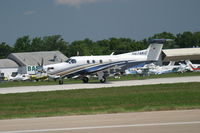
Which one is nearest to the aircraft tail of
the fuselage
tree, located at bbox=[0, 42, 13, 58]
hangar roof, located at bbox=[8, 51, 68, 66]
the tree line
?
the fuselage

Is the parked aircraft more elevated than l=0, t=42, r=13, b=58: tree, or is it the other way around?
l=0, t=42, r=13, b=58: tree

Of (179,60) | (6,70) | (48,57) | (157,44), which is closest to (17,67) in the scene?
(6,70)

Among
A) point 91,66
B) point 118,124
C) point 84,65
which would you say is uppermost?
point 84,65

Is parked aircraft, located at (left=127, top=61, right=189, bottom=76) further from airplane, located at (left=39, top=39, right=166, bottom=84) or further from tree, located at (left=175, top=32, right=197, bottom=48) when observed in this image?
tree, located at (left=175, top=32, right=197, bottom=48)

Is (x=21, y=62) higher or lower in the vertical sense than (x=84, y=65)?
higher

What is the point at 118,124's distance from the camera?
11.6 meters

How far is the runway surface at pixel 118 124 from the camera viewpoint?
10502 mm

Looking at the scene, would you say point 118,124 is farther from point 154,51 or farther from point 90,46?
point 90,46

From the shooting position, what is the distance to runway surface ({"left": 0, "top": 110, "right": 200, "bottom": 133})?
34.5 ft

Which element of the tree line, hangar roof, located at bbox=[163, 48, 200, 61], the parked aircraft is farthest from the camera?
the tree line

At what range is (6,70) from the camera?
82.7 m

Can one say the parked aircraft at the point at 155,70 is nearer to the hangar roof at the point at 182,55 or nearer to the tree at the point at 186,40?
the hangar roof at the point at 182,55

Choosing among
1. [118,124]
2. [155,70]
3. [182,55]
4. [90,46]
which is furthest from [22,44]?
[118,124]

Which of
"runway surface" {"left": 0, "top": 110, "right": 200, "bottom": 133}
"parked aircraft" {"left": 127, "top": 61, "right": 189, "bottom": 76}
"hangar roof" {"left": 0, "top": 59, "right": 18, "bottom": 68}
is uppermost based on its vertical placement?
"hangar roof" {"left": 0, "top": 59, "right": 18, "bottom": 68}
